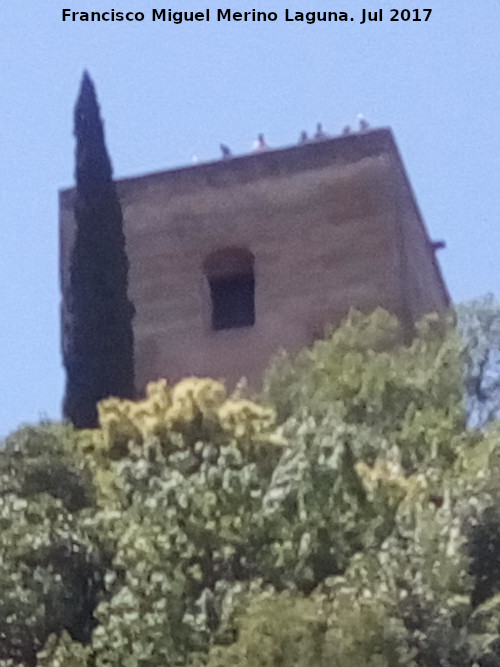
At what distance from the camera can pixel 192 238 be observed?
18.6 meters

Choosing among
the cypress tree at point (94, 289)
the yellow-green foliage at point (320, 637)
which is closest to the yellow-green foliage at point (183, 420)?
the yellow-green foliage at point (320, 637)

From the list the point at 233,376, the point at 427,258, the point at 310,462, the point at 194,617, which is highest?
the point at 427,258

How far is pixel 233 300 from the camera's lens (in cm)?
1853

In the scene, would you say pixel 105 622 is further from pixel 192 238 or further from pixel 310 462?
pixel 192 238

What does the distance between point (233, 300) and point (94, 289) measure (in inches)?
90.1

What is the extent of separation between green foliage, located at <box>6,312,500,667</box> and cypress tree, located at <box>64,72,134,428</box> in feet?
12.0

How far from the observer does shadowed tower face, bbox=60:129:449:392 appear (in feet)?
57.8

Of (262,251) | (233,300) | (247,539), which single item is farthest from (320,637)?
(233,300)

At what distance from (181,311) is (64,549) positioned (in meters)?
7.92

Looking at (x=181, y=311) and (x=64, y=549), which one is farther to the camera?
(x=181, y=311)

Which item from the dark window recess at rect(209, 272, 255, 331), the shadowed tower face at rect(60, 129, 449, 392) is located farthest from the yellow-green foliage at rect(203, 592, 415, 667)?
the dark window recess at rect(209, 272, 255, 331)

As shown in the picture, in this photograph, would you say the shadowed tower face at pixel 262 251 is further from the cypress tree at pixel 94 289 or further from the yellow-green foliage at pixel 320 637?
the yellow-green foliage at pixel 320 637

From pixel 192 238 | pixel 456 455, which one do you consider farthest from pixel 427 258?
pixel 456 455

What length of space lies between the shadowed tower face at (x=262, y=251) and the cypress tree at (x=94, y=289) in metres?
0.66
